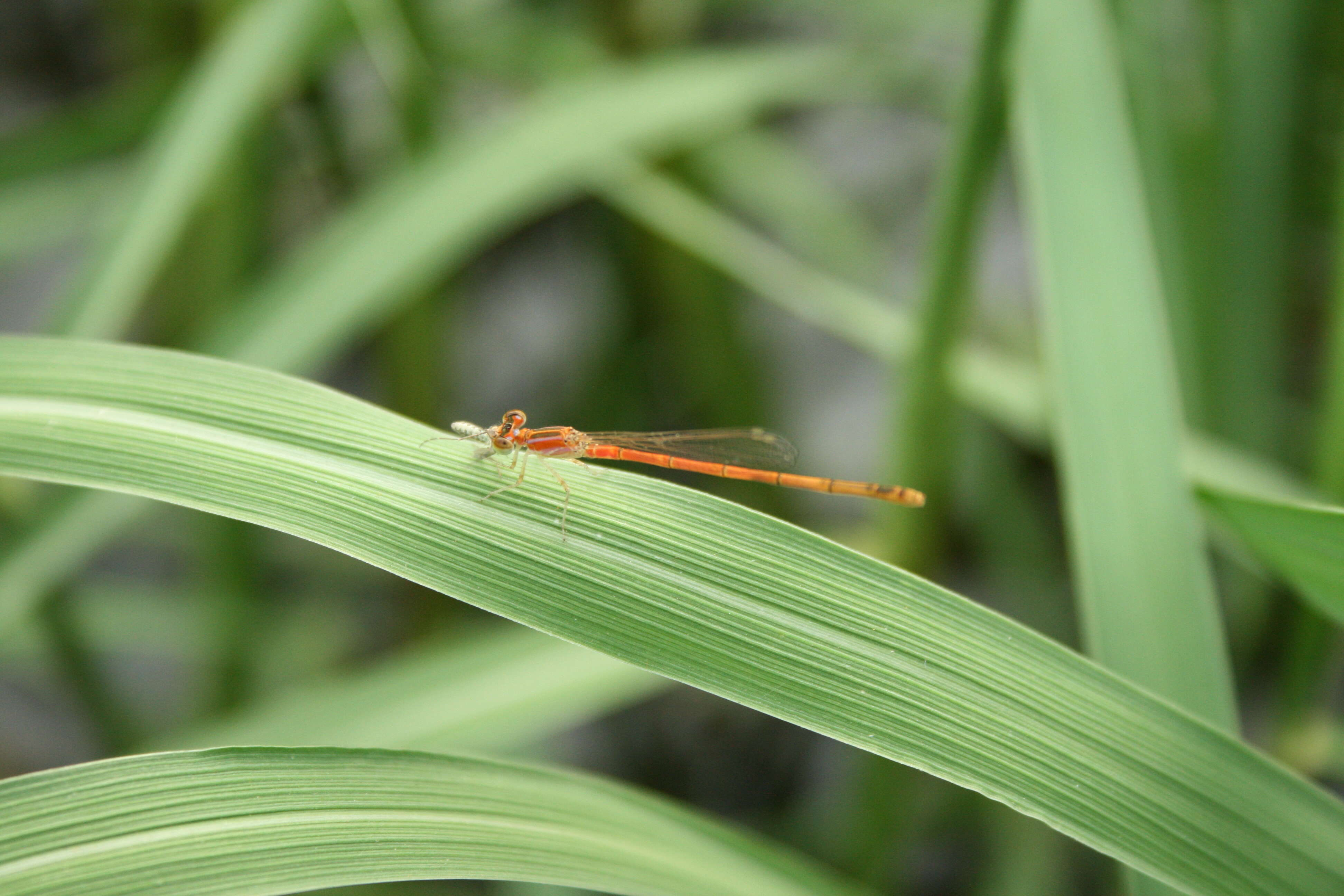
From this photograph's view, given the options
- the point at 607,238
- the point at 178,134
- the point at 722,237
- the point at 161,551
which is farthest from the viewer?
the point at 161,551

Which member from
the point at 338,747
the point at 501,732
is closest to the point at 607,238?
the point at 501,732

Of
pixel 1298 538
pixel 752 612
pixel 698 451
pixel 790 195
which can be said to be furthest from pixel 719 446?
pixel 790 195

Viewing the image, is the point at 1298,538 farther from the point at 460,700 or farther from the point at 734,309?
the point at 734,309

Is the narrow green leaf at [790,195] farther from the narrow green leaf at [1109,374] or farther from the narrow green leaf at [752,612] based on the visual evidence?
the narrow green leaf at [752,612]

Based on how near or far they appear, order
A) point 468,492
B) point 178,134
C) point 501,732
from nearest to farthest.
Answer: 1. point 468,492
2. point 501,732
3. point 178,134

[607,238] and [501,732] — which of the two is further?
[607,238]

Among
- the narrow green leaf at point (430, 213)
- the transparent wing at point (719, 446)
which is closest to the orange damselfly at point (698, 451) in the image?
the transparent wing at point (719, 446)

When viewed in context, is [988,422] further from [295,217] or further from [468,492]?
[295,217]
